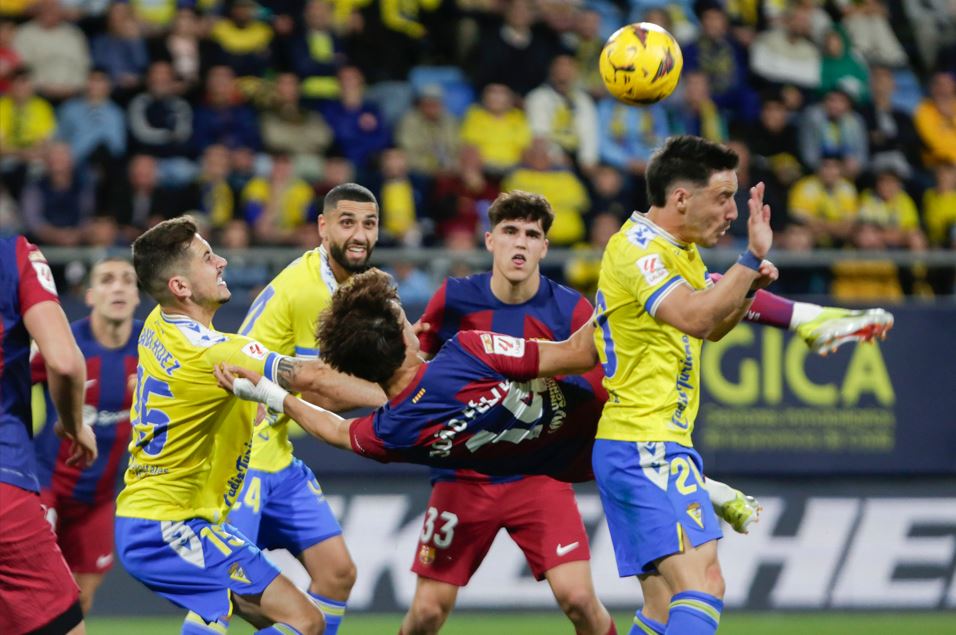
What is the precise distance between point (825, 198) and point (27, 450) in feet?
31.9

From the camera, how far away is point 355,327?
631 cm

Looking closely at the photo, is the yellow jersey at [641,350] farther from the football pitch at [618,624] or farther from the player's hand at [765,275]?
the football pitch at [618,624]

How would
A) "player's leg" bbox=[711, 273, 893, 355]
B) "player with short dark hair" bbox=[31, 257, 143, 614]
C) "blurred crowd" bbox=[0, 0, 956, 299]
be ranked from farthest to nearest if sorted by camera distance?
"blurred crowd" bbox=[0, 0, 956, 299], "player with short dark hair" bbox=[31, 257, 143, 614], "player's leg" bbox=[711, 273, 893, 355]

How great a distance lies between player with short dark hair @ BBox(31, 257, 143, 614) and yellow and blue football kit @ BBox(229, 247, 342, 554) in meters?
1.78

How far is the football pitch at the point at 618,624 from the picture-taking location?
428 inches

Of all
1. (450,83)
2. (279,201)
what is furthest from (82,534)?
(450,83)

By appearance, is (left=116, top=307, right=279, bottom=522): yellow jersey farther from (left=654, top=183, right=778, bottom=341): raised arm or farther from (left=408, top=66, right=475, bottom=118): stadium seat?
(left=408, top=66, right=475, bottom=118): stadium seat

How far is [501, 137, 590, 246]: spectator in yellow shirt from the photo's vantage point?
13492 millimetres

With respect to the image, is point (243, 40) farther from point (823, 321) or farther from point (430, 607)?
point (823, 321)

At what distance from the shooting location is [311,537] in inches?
313

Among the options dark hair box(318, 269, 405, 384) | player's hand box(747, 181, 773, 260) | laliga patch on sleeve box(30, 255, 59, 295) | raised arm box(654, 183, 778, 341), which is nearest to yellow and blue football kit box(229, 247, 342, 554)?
dark hair box(318, 269, 405, 384)

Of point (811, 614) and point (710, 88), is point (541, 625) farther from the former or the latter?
point (710, 88)

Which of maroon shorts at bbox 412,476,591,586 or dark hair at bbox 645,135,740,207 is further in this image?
maroon shorts at bbox 412,476,591,586

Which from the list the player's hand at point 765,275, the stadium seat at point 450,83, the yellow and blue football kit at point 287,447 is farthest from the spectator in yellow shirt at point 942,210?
the player's hand at point 765,275
